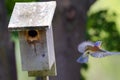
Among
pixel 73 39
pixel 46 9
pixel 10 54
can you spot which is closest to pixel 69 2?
pixel 73 39

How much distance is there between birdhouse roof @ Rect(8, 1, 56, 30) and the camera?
2.90m

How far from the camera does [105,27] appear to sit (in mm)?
5125

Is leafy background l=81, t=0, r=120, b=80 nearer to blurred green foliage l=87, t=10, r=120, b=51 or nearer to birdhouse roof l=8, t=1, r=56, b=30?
blurred green foliage l=87, t=10, r=120, b=51

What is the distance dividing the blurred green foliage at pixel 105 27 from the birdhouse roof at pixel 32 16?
2.09m

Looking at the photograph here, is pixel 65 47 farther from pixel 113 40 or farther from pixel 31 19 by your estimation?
pixel 31 19

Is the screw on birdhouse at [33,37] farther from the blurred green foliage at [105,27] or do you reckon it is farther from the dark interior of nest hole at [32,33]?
the blurred green foliage at [105,27]

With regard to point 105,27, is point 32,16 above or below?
above

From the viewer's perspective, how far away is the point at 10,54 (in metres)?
5.01

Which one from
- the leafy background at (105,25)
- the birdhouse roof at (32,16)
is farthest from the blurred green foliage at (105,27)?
the birdhouse roof at (32,16)

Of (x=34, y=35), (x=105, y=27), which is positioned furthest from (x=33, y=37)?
(x=105, y=27)

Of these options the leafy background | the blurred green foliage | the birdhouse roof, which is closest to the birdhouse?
the birdhouse roof

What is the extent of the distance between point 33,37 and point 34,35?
0.02 m

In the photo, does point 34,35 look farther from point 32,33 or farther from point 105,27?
point 105,27

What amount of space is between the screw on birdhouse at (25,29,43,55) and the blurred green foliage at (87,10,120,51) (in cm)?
213
